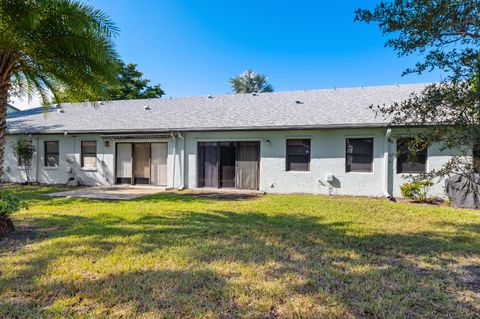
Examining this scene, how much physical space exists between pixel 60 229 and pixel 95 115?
40.1 ft

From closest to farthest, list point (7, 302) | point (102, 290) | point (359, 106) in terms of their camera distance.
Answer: point (7, 302), point (102, 290), point (359, 106)

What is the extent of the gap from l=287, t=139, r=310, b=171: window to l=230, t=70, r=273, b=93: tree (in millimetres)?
27917

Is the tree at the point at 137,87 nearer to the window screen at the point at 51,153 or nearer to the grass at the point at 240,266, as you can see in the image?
the window screen at the point at 51,153

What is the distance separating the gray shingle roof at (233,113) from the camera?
12.1 meters

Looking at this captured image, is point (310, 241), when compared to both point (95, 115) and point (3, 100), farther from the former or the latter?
point (95, 115)

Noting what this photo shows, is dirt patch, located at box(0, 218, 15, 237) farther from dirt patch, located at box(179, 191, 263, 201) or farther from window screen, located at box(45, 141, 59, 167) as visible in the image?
window screen, located at box(45, 141, 59, 167)

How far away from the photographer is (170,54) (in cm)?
1577

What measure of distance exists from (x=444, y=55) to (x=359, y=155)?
28.1 feet

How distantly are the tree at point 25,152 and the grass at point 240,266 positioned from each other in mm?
9619

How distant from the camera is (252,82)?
39.0 metres

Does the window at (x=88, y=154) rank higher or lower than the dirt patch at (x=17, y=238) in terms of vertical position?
higher

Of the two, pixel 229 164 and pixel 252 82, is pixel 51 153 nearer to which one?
pixel 229 164

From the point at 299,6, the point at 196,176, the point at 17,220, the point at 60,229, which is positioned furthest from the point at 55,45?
the point at 299,6

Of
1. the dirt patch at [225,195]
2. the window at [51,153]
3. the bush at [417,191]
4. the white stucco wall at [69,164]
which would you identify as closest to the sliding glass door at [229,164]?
the dirt patch at [225,195]
